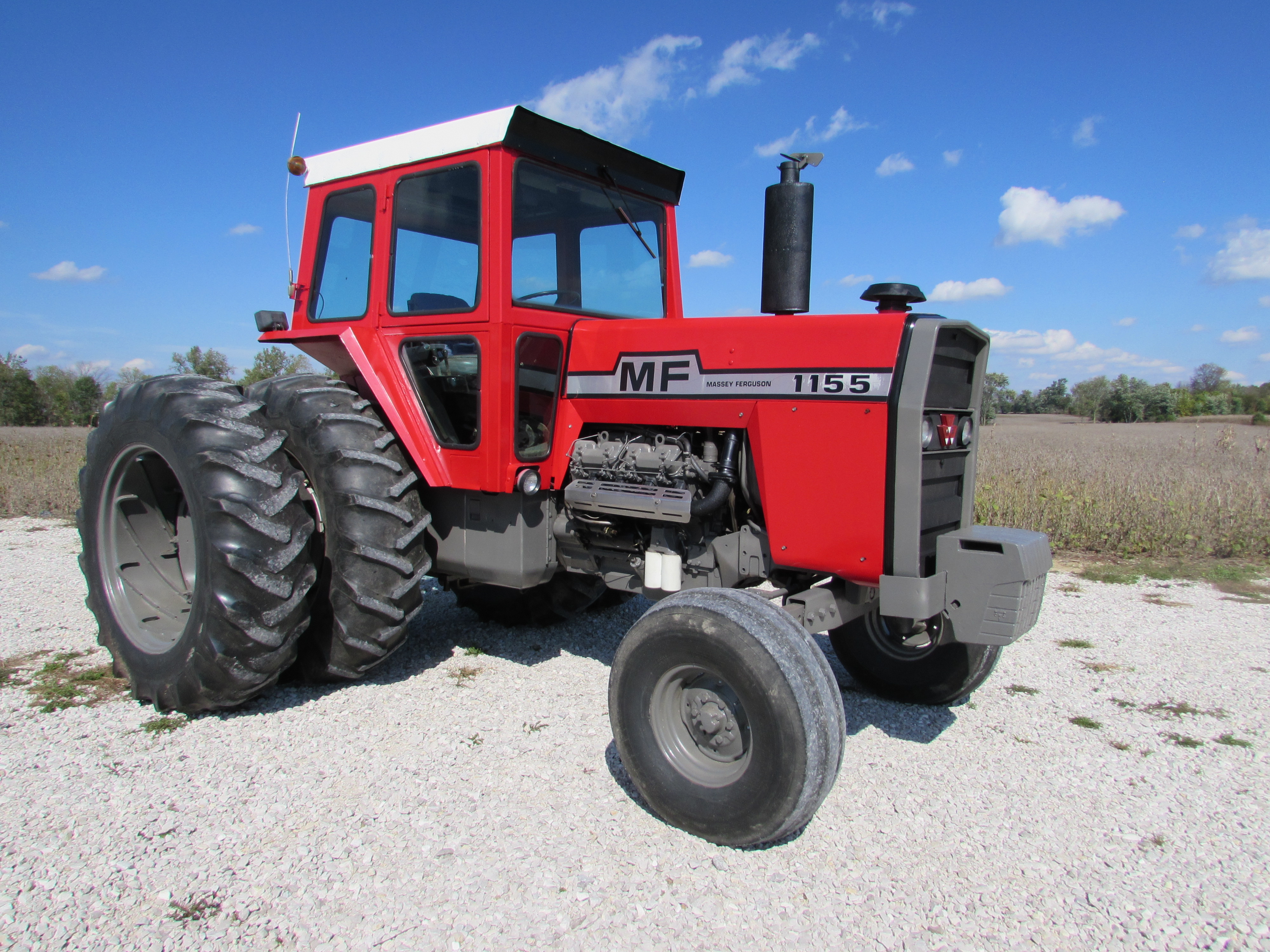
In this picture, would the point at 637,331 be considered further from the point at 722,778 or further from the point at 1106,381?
the point at 1106,381

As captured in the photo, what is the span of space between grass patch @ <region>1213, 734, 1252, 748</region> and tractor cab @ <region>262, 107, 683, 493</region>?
10.9ft

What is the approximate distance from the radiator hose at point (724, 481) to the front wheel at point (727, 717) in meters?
0.48

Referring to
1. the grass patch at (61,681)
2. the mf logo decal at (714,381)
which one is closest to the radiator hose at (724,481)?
the mf logo decal at (714,381)

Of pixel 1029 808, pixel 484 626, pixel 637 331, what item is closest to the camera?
pixel 1029 808

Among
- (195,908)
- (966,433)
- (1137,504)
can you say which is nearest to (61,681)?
(195,908)

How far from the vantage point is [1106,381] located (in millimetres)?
47375

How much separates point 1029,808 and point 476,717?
7.88ft

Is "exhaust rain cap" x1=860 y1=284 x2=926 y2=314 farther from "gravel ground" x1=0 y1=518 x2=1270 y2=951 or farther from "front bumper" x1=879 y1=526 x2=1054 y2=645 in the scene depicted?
"gravel ground" x1=0 y1=518 x2=1270 y2=951

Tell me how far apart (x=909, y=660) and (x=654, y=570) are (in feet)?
4.78

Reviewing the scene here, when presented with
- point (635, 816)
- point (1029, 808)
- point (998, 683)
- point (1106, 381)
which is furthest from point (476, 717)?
point (1106, 381)

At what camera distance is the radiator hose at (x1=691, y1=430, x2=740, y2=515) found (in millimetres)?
3275

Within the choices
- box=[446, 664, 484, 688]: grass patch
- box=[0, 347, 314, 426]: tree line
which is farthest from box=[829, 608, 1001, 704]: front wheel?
box=[0, 347, 314, 426]: tree line

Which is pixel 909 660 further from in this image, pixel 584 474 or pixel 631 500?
pixel 584 474

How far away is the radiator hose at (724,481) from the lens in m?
3.28
